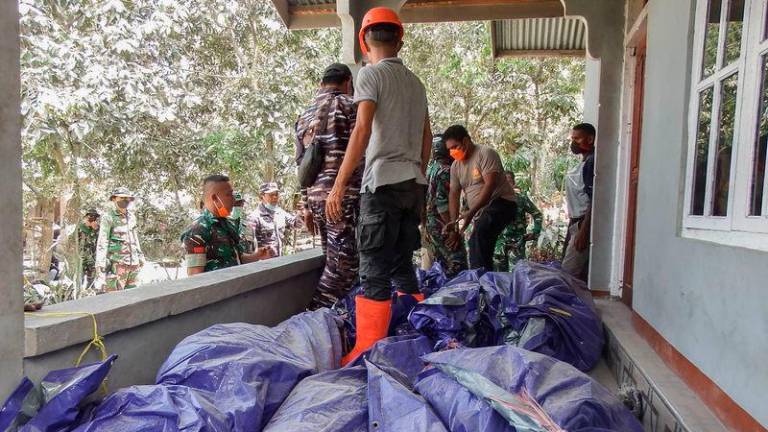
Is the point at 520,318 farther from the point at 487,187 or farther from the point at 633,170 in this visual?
the point at 633,170

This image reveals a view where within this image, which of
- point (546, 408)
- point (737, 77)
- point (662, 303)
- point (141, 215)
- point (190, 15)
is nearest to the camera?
point (546, 408)

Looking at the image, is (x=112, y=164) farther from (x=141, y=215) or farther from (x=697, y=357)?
(x=697, y=357)

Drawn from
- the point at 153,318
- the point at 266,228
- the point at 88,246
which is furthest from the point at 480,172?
the point at 88,246

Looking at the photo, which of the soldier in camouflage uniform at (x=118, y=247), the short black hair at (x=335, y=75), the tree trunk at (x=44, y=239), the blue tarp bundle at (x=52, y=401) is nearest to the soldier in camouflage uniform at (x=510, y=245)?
the short black hair at (x=335, y=75)

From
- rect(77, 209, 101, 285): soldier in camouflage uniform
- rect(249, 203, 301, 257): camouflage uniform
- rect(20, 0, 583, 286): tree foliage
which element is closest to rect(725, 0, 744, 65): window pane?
rect(249, 203, 301, 257): camouflage uniform

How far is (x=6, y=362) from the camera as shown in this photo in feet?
5.06

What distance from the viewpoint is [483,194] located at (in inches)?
171

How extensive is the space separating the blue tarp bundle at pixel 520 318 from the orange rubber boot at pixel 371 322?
0.16 m

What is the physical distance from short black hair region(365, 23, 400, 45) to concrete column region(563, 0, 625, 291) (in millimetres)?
2252

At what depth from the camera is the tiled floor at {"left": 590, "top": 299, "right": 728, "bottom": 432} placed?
5.66ft

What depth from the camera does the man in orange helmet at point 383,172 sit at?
2.56 m

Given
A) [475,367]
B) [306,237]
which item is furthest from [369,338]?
[306,237]

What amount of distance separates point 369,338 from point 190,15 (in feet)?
28.2

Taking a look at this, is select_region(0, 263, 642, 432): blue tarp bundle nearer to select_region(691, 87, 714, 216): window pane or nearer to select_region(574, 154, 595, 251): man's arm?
select_region(691, 87, 714, 216): window pane
